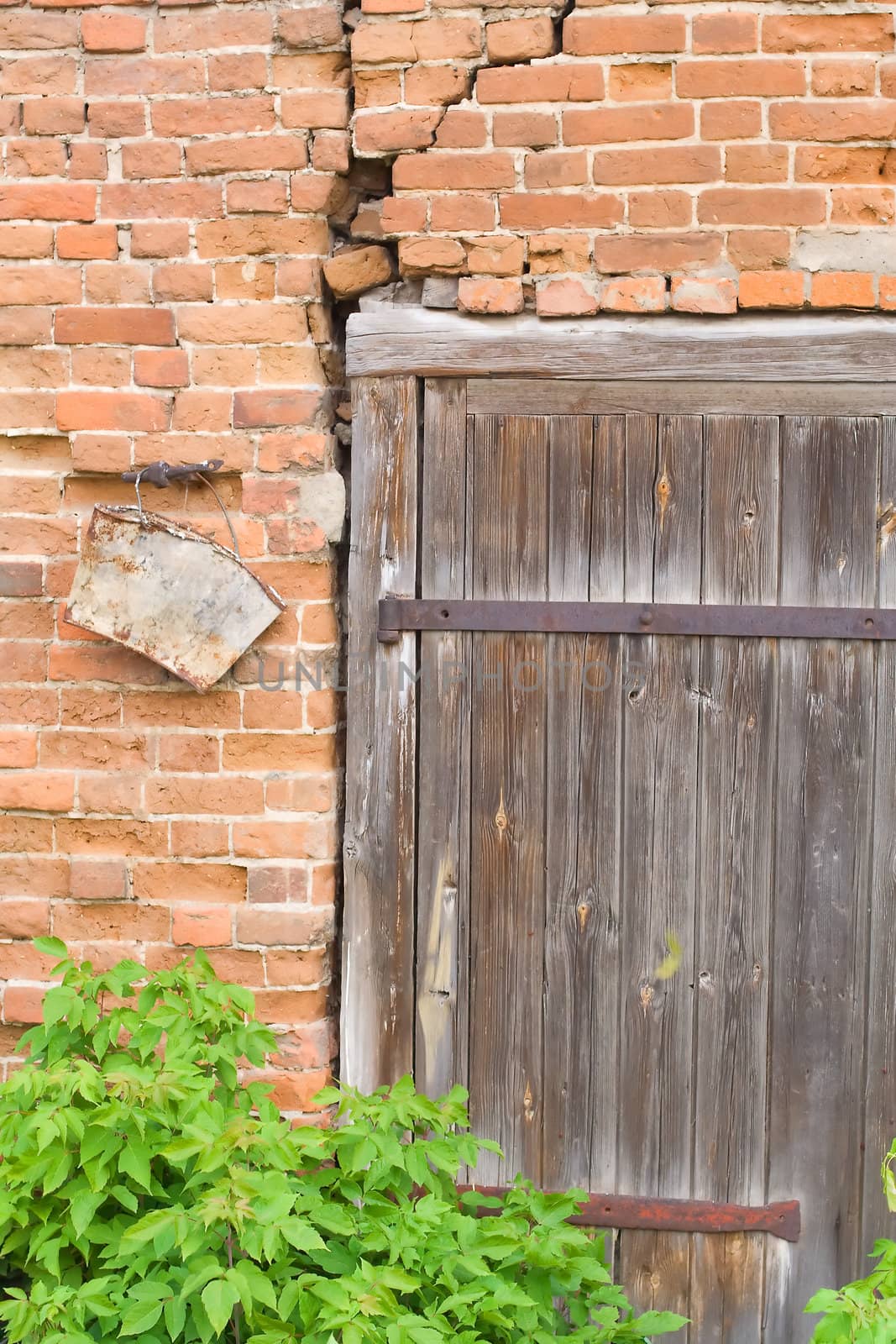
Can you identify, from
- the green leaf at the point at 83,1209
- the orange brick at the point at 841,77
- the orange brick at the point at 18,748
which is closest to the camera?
the green leaf at the point at 83,1209

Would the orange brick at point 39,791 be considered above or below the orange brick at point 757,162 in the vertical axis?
below

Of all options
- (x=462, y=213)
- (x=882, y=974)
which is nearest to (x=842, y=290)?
(x=462, y=213)

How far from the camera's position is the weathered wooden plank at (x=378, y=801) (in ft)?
7.23

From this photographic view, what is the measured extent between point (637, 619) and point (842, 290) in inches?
29.1

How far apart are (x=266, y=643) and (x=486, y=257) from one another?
0.89 metres

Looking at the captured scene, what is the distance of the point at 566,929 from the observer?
2.19m

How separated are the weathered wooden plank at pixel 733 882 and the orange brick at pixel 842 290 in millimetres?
260

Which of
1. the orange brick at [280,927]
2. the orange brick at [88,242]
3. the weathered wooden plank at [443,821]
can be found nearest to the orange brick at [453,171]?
the weathered wooden plank at [443,821]

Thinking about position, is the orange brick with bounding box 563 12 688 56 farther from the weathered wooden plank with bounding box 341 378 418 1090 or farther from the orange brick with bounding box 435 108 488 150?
the weathered wooden plank with bounding box 341 378 418 1090

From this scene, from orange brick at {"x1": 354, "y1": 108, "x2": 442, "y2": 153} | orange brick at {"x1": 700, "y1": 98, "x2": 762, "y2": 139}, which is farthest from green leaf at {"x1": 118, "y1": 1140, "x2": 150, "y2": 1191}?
orange brick at {"x1": 700, "y1": 98, "x2": 762, "y2": 139}

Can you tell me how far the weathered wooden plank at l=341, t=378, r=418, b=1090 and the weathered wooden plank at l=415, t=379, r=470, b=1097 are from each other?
3cm

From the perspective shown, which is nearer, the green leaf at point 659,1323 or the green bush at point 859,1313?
the green bush at point 859,1313

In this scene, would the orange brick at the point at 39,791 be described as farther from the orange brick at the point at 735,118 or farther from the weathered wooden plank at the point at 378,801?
the orange brick at the point at 735,118

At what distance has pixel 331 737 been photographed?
2.20 meters
